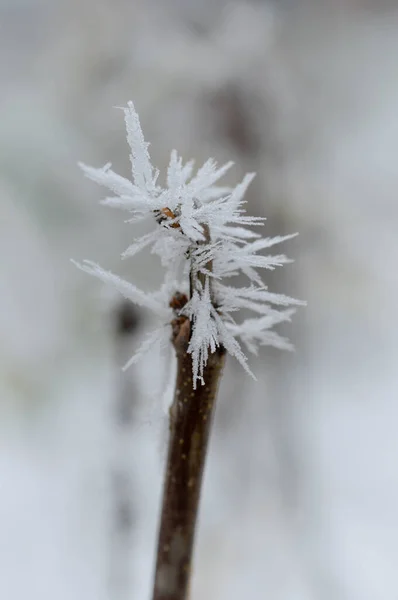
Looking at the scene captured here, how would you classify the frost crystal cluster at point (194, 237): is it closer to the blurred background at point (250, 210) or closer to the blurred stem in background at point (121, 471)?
the blurred stem in background at point (121, 471)

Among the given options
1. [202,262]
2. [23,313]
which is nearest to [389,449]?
[23,313]

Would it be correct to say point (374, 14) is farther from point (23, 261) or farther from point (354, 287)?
point (23, 261)

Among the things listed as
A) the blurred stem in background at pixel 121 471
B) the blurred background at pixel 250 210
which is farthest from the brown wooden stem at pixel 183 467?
the blurred background at pixel 250 210

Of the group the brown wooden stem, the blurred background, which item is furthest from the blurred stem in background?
the brown wooden stem

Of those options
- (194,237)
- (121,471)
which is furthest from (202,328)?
(121,471)

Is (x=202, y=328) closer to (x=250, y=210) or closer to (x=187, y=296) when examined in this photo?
(x=187, y=296)

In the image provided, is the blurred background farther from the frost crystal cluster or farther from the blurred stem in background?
the frost crystal cluster

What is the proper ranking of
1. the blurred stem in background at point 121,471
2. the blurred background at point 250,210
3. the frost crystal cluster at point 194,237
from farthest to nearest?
1. the blurred background at point 250,210
2. the blurred stem in background at point 121,471
3. the frost crystal cluster at point 194,237

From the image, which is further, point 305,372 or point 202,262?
point 305,372
